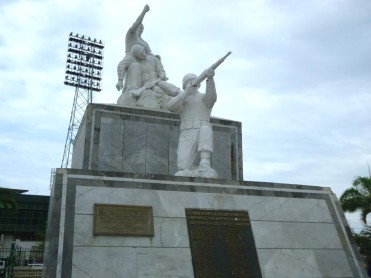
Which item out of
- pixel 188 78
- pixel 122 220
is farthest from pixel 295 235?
pixel 188 78

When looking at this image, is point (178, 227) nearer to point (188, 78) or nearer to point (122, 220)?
point (122, 220)

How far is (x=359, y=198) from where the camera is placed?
18234 millimetres

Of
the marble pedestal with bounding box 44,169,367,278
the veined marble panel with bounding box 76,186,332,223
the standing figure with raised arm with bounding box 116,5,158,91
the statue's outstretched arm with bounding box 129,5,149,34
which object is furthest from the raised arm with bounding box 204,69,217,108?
the statue's outstretched arm with bounding box 129,5,149,34

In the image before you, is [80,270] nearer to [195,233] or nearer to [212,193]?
[195,233]

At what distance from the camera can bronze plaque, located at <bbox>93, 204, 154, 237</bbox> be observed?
6.55 m

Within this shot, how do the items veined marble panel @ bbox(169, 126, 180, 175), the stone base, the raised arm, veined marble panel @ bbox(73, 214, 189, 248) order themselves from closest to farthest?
veined marble panel @ bbox(73, 214, 189, 248)
the stone base
the raised arm
veined marble panel @ bbox(169, 126, 180, 175)

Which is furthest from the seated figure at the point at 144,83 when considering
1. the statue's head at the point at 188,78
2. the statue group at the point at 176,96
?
the statue's head at the point at 188,78

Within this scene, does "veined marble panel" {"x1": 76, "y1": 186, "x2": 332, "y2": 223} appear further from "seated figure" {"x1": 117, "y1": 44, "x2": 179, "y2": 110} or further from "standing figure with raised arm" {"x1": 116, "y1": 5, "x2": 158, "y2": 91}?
"standing figure with raised arm" {"x1": 116, "y1": 5, "x2": 158, "y2": 91}

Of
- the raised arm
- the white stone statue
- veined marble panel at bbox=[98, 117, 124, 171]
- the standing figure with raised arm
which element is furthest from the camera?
the standing figure with raised arm

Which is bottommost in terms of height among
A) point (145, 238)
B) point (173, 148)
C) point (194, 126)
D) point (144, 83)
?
point (145, 238)

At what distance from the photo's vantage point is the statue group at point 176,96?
28.3ft

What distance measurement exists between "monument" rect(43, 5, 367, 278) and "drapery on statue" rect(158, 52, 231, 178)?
2 cm

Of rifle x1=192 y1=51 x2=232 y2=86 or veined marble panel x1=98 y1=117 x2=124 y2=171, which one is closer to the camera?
rifle x1=192 y1=51 x2=232 y2=86

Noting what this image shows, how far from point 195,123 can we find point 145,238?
10.0ft
